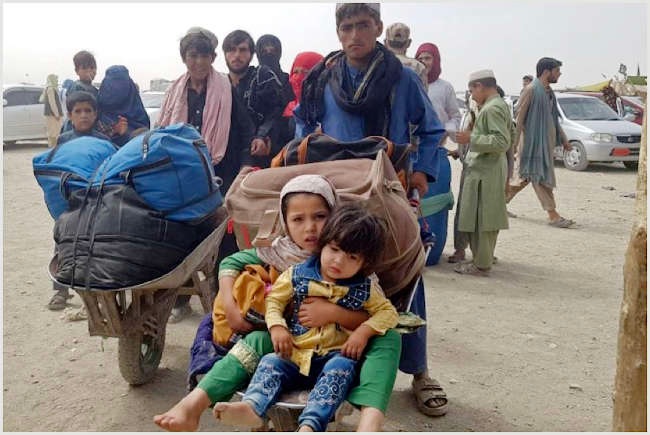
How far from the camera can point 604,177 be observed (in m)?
12.4

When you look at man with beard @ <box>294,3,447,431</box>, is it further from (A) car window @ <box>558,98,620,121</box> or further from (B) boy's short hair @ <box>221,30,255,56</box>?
(A) car window @ <box>558,98,620,121</box>

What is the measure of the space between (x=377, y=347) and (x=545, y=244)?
550 centimetres

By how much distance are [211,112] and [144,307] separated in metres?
1.73

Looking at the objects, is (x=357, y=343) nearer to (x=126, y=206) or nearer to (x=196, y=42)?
(x=126, y=206)

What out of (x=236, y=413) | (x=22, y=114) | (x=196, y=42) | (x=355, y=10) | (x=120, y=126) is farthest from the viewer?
(x=22, y=114)

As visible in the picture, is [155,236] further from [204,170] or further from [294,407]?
[294,407]

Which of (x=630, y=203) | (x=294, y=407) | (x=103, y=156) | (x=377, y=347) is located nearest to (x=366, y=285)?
(x=377, y=347)

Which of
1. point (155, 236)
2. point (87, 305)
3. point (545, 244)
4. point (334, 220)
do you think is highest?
point (334, 220)

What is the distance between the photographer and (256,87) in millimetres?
5246

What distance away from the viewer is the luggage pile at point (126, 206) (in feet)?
9.51

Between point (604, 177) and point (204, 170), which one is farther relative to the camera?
point (604, 177)

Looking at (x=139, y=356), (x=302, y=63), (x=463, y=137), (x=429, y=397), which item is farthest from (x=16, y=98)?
(x=429, y=397)

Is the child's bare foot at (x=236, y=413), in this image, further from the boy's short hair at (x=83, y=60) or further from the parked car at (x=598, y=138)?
the parked car at (x=598, y=138)

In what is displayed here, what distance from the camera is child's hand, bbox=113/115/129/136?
5066 millimetres
